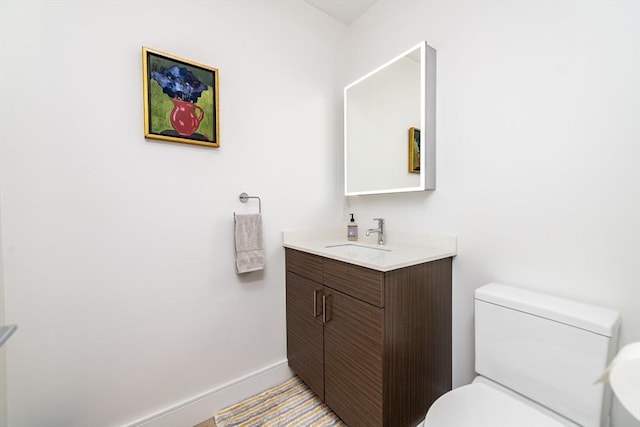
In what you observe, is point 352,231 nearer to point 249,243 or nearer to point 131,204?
point 249,243

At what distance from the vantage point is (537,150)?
3.49 ft

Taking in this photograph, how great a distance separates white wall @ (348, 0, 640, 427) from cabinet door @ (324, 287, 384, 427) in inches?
22.2

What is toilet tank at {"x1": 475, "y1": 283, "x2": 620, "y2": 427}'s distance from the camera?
0.81 m

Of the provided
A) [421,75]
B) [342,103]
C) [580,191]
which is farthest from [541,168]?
[342,103]

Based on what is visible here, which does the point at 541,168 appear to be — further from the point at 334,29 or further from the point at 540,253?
the point at 334,29

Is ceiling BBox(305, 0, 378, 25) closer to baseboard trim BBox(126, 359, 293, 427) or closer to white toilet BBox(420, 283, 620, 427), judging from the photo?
white toilet BBox(420, 283, 620, 427)

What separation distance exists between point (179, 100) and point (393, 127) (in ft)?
3.97

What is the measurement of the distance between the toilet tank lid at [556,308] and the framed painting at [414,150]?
70 cm

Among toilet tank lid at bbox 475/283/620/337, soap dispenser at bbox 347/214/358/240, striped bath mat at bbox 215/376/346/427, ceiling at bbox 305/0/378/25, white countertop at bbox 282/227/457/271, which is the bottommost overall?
striped bath mat at bbox 215/376/346/427

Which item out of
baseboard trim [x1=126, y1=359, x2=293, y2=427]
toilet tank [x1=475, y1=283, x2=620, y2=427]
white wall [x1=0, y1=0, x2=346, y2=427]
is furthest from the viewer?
baseboard trim [x1=126, y1=359, x2=293, y2=427]

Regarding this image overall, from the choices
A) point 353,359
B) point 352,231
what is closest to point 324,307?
point 353,359

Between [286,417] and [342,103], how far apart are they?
2.05 m

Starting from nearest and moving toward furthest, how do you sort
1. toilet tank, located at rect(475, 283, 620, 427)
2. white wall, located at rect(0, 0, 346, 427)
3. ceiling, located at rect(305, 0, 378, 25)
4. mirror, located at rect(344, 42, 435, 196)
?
1. toilet tank, located at rect(475, 283, 620, 427)
2. white wall, located at rect(0, 0, 346, 427)
3. mirror, located at rect(344, 42, 435, 196)
4. ceiling, located at rect(305, 0, 378, 25)


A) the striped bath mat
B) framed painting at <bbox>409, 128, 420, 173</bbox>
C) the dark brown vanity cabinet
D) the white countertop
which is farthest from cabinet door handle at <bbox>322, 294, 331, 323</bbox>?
framed painting at <bbox>409, 128, 420, 173</bbox>
